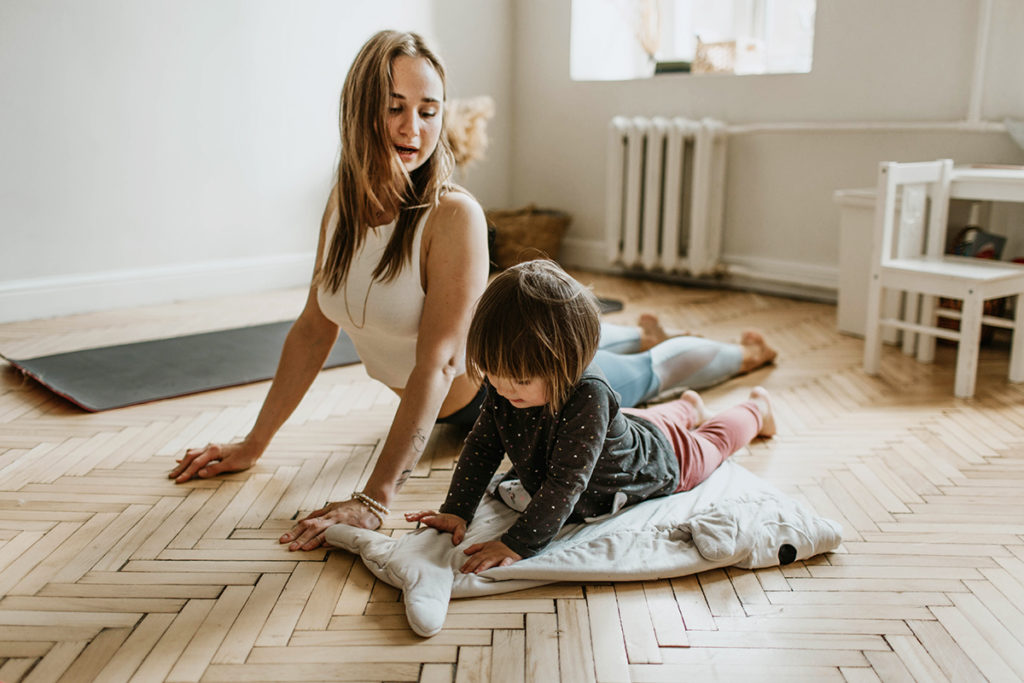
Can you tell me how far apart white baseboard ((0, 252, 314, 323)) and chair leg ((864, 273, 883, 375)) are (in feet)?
8.11

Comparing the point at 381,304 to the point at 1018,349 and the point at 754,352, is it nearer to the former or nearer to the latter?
the point at 754,352

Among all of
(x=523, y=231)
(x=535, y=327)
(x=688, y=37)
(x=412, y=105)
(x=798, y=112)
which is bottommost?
→ (x=523, y=231)

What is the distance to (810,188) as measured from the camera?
3660 mm

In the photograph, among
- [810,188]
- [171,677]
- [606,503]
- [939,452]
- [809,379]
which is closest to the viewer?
[171,677]

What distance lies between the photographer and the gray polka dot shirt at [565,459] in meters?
1.39

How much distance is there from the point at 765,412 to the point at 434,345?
88cm

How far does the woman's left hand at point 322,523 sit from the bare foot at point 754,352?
4.74ft

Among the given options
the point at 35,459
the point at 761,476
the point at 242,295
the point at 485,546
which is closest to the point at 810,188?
the point at 761,476

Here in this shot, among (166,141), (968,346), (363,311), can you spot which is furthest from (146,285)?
(968,346)

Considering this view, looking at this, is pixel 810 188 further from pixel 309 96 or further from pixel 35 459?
pixel 35 459

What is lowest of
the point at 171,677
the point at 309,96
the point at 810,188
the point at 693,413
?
the point at 171,677

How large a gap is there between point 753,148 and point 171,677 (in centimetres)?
329

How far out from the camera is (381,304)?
1712 mm

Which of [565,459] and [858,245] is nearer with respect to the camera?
[565,459]
